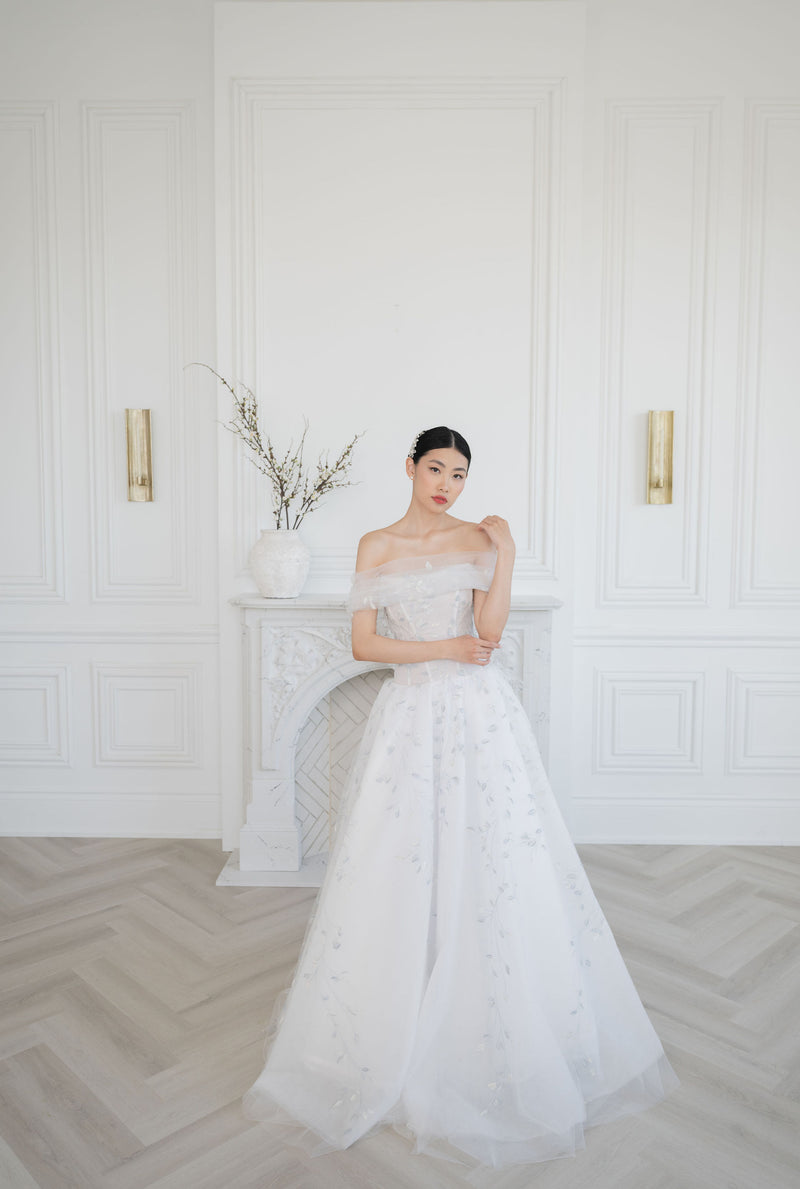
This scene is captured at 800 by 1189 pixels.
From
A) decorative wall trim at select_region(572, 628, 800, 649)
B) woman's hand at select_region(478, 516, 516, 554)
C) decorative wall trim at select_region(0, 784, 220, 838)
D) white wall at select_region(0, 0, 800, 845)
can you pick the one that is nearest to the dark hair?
woman's hand at select_region(478, 516, 516, 554)

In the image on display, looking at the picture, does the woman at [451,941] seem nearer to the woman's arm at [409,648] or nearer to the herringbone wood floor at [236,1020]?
the woman's arm at [409,648]

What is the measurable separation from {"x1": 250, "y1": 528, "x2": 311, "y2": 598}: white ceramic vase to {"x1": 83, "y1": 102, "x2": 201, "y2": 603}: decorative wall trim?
57 cm

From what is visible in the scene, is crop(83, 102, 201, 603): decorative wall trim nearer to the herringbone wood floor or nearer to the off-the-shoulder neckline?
the herringbone wood floor

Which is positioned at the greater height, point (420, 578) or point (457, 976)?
point (420, 578)

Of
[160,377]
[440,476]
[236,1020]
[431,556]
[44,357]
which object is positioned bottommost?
[236,1020]

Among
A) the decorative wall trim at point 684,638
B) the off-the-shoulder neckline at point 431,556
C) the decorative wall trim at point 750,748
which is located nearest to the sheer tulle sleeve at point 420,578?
the off-the-shoulder neckline at point 431,556

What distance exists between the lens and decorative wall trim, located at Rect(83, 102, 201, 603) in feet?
13.4

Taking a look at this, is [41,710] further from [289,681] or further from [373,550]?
[373,550]

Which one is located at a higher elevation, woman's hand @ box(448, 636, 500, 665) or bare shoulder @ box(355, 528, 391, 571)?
bare shoulder @ box(355, 528, 391, 571)

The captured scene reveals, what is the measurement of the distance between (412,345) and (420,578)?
1.98 meters

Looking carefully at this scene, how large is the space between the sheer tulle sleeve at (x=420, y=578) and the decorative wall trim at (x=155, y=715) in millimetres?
2080

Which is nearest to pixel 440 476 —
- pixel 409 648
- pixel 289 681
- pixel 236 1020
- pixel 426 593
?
pixel 426 593

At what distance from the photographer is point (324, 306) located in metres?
4.02

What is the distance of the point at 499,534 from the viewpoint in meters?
2.41
